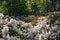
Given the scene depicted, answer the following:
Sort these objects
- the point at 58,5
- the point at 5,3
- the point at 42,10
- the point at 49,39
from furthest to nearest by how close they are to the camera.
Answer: the point at 42,10 → the point at 5,3 → the point at 58,5 → the point at 49,39

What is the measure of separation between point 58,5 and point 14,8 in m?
13.3

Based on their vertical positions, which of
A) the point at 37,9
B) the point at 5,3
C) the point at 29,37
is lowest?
the point at 37,9

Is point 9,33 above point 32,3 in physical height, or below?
above

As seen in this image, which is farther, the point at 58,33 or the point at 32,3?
the point at 32,3

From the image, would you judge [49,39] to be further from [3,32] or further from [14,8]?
[14,8]

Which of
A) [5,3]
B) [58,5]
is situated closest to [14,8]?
[5,3]

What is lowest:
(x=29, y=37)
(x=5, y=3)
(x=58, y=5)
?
(x=5, y=3)

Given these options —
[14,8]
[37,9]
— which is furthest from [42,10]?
[14,8]

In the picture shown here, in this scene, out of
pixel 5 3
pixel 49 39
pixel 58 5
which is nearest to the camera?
pixel 49 39

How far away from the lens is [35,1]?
68.0ft

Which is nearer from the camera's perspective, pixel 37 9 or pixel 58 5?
pixel 58 5

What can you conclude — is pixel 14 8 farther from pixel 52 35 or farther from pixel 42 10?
pixel 52 35

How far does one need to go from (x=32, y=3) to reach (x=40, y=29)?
16.9 m

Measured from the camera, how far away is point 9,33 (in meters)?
3.49
